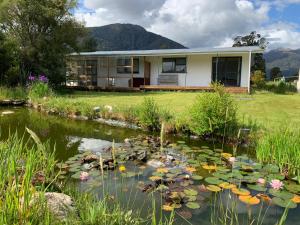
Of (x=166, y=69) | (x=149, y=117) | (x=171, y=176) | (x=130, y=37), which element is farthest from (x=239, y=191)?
(x=130, y=37)

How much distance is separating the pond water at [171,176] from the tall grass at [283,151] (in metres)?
0.24

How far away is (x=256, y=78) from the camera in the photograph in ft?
72.1

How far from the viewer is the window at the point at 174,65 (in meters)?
21.4

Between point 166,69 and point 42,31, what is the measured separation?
830 centimetres

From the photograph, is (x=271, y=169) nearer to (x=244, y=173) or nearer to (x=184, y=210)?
(x=244, y=173)

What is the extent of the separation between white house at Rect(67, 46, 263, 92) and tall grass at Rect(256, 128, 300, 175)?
13.1m

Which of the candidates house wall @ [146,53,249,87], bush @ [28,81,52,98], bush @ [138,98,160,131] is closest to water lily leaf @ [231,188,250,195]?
bush @ [138,98,160,131]

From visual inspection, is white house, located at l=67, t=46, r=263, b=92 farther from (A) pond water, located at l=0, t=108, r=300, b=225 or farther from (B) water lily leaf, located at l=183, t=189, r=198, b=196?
(B) water lily leaf, located at l=183, t=189, r=198, b=196

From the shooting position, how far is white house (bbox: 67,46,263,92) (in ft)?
64.8

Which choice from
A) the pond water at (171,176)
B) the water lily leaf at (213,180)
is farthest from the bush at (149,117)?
the water lily leaf at (213,180)

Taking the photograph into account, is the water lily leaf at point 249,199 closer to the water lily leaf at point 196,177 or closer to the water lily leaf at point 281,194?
the water lily leaf at point 281,194

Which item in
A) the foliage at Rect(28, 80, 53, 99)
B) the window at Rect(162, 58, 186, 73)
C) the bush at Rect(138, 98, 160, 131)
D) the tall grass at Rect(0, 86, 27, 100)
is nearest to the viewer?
the bush at Rect(138, 98, 160, 131)

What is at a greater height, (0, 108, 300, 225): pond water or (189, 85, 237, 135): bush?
(189, 85, 237, 135): bush

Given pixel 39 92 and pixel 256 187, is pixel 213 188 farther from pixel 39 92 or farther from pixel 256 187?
pixel 39 92
